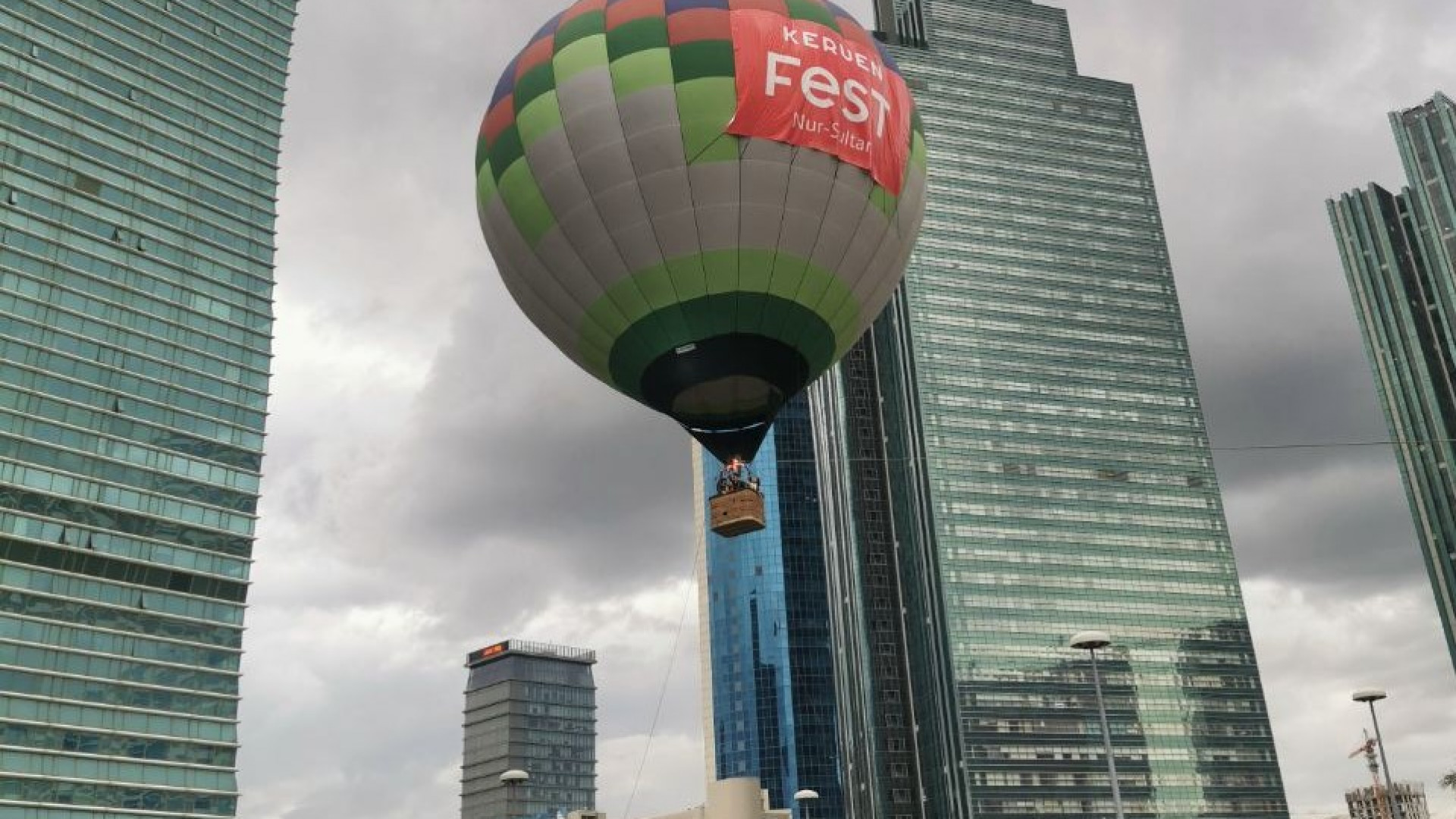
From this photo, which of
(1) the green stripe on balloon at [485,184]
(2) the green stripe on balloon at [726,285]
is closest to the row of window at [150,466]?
(1) the green stripe on balloon at [485,184]

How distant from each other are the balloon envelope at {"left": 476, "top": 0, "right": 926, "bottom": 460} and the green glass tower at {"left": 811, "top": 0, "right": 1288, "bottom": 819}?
14129 centimetres

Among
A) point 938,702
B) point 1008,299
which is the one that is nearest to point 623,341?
point 938,702

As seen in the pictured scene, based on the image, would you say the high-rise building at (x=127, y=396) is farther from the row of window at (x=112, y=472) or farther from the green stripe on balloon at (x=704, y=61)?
the green stripe on balloon at (x=704, y=61)

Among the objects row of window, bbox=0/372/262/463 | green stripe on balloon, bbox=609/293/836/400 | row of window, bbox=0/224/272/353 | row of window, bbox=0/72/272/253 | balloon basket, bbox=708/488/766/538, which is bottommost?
balloon basket, bbox=708/488/766/538

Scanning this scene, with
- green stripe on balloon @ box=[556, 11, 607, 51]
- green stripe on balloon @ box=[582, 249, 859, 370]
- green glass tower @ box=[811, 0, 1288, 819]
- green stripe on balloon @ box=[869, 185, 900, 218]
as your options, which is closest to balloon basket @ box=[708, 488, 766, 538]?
green stripe on balloon @ box=[582, 249, 859, 370]

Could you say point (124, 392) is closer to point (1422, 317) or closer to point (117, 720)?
point (117, 720)

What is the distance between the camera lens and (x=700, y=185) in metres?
27.7

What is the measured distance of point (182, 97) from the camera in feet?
449

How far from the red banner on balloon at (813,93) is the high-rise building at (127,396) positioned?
10623cm

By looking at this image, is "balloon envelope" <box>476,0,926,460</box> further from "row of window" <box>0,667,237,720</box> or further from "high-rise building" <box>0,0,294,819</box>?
"high-rise building" <box>0,0,294,819</box>

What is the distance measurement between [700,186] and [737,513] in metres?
8.39

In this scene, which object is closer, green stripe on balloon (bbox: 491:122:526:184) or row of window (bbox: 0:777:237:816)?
green stripe on balloon (bbox: 491:122:526:184)

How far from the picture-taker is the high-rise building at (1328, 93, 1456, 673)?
593ft

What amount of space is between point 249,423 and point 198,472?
867 centimetres
